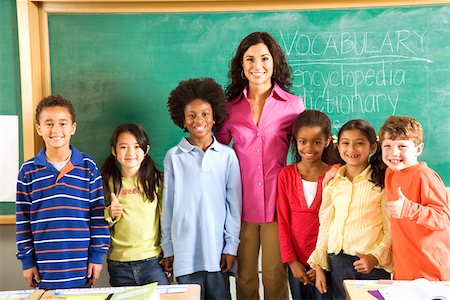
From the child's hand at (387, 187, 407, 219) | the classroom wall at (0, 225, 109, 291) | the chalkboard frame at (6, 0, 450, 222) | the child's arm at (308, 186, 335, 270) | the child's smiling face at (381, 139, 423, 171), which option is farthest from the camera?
the classroom wall at (0, 225, 109, 291)

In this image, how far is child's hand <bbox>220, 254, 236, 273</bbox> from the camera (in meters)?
2.38

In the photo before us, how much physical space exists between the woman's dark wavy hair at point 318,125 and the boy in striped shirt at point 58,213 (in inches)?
37.8

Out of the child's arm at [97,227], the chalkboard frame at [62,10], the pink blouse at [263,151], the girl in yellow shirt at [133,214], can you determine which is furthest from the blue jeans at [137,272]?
the chalkboard frame at [62,10]

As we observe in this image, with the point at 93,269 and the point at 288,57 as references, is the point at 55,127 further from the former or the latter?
the point at 288,57

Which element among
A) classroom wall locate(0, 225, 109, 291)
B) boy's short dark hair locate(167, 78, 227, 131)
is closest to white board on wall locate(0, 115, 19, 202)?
classroom wall locate(0, 225, 109, 291)

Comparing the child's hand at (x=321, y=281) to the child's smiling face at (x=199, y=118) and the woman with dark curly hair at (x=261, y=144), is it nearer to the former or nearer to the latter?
the woman with dark curly hair at (x=261, y=144)

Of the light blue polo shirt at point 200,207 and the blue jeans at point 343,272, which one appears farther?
the light blue polo shirt at point 200,207

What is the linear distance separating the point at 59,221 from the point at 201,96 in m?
0.87

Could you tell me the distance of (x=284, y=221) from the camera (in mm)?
2367

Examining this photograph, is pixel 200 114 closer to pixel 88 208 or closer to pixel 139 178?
pixel 139 178

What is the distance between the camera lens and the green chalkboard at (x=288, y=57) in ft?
8.95

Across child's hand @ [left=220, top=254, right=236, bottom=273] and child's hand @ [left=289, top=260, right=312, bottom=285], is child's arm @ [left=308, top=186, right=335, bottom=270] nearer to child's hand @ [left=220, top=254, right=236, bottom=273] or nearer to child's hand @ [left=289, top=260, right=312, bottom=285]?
child's hand @ [left=289, top=260, right=312, bottom=285]

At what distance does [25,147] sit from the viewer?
8.86 feet

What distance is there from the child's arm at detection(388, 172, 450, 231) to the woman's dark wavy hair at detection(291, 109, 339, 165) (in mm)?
484
